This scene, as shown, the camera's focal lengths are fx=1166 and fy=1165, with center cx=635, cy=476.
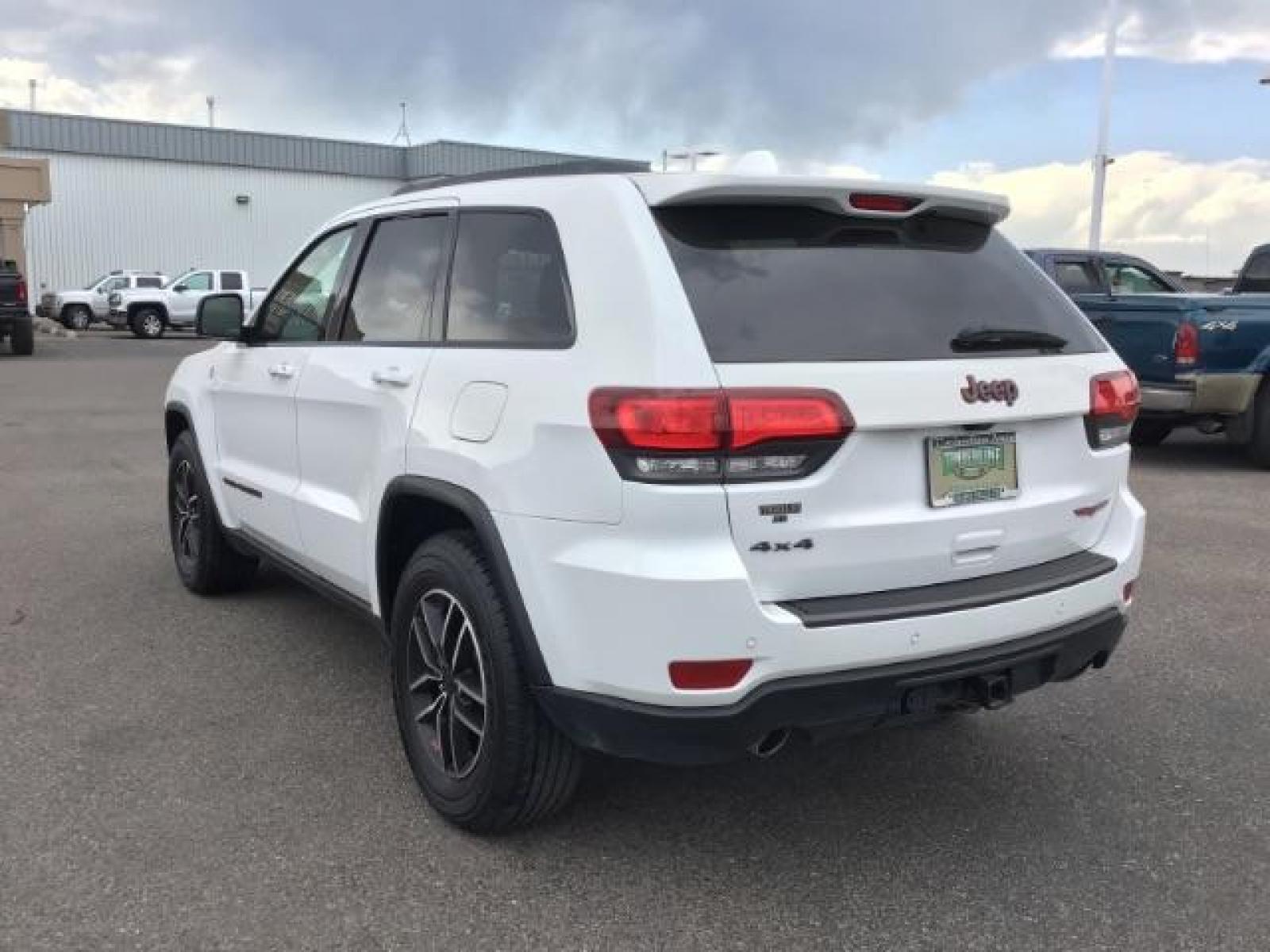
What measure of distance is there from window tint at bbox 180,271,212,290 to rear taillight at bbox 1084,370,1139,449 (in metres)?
31.9

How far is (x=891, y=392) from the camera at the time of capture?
278 centimetres

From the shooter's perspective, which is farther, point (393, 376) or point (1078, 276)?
point (1078, 276)

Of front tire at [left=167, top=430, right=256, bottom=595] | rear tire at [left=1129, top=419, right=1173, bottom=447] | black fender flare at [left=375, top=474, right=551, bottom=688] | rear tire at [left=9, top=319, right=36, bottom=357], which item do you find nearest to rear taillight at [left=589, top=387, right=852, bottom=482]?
black fender flare at [left=375, top=474, right=551, bottom=688]

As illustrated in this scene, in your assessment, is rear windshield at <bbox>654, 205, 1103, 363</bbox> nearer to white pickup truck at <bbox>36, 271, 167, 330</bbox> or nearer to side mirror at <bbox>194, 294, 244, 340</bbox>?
side mirror at <bbox>194, 294, 244, 340</bbox>

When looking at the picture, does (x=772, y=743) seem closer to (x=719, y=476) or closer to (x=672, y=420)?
(x=719, y=476)

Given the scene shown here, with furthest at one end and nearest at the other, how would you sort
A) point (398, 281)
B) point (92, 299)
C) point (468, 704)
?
1. point (92, 299)
2. point (398, 281)
3. point (468, 704)

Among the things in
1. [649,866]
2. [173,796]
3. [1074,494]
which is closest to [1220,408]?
[1074,494]

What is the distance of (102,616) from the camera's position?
5332mm

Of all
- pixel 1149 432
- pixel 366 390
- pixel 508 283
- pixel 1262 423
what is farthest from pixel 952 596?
pixel 1149 432

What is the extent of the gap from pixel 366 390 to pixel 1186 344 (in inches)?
313

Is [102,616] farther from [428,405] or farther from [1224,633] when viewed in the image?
[1224,633]

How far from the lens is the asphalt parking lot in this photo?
2.84 meters

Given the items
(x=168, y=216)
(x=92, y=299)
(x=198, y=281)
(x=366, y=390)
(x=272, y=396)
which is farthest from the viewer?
(x=168, y=216)

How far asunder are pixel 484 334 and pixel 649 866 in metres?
1.52
